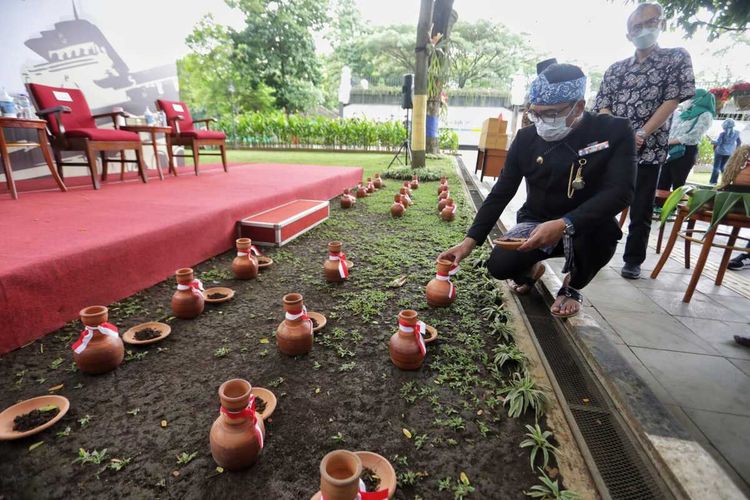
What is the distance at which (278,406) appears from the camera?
4.56ft

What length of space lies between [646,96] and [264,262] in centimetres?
305

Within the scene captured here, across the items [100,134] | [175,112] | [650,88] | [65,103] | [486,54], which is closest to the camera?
[650,88]

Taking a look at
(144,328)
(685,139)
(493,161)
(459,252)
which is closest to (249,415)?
(144,328)

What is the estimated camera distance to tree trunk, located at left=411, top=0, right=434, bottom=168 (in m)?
7.93

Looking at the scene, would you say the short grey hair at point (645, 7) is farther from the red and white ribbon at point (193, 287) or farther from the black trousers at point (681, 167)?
the red and white ribbon at point (193, 287)

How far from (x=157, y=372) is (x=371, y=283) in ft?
4.54

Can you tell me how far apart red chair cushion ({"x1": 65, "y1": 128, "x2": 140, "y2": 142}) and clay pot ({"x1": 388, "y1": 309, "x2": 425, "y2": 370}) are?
400cm

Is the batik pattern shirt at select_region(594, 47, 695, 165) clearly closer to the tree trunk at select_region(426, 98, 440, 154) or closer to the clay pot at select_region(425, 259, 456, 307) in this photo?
the clay pot at select_region(425, 259, 456, 307)

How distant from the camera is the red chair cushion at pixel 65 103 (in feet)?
12.9

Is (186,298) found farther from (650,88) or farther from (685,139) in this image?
(685,139)

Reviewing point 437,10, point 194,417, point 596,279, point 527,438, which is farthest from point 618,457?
point 437,10

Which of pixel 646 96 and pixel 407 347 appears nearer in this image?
pixel 407 347

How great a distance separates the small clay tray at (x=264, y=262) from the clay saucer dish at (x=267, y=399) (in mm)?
1444

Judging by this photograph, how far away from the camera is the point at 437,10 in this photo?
9555 millimetres
